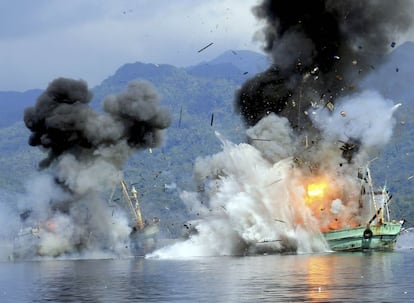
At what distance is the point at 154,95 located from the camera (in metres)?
167

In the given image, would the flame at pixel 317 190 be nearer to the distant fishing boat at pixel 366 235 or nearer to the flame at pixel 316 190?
the flame at pixel 316 190

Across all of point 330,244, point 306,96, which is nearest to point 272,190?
point 330,244

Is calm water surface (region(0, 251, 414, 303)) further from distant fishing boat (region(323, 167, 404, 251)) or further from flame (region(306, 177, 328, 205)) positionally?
flame (region(306, 177, 328, 205))

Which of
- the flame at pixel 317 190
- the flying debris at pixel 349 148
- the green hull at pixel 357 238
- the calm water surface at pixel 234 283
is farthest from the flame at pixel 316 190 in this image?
the calm water surface at pixel 234 283

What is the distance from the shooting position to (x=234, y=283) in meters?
79.0

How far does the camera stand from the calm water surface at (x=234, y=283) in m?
66.3

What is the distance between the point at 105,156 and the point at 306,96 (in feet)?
135

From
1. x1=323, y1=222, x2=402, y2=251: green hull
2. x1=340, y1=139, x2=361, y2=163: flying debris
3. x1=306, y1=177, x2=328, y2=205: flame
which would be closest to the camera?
x1=323, y1=222, x2=402, y2=251: green hull

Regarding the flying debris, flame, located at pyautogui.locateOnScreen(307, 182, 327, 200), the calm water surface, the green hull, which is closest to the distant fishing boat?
the green hull

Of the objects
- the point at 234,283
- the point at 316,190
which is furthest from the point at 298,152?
the point at 234,283

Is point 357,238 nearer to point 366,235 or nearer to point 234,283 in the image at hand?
point 366,235

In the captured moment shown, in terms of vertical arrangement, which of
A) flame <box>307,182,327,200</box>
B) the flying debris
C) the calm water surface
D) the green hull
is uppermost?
the flying debris

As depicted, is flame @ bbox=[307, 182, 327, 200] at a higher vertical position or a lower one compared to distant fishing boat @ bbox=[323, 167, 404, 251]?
higher

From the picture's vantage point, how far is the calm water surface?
218ft
